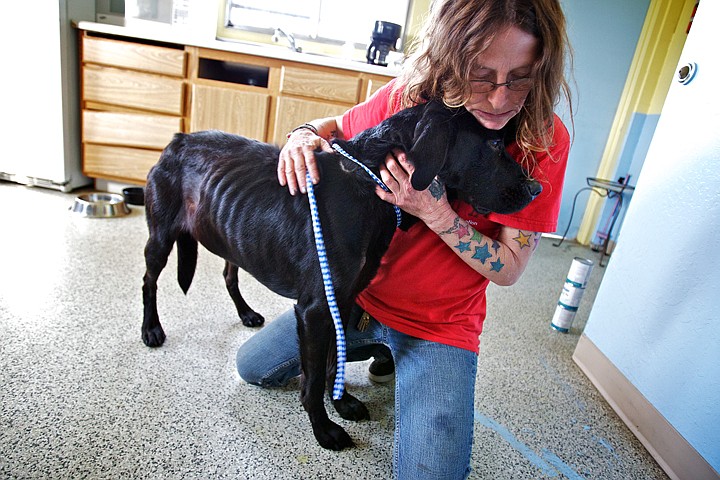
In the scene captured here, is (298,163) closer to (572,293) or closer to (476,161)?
(476,161)

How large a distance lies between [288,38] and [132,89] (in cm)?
134

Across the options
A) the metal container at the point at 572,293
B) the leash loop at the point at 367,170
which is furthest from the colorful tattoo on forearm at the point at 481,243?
the metal container at the point at 572,293

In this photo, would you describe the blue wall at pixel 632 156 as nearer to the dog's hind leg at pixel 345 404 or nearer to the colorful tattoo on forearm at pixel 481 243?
the colorful tattoo on forearm at pixel 481 243

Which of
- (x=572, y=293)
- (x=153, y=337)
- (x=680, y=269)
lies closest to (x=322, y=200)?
(x=153, y=337)

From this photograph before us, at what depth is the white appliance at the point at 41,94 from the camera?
3061mm

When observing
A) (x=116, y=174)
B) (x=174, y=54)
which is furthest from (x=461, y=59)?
(x=116, y=174)

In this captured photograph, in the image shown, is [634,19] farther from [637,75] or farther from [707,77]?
[707,77]

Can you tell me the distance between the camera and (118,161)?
347 cm

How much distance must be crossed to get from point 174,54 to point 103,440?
2830 mm

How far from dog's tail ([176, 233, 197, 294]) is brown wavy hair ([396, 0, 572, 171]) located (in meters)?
0.95

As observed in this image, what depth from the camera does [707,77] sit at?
1546mm

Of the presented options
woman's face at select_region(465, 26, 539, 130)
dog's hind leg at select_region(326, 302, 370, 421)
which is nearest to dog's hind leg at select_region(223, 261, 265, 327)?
dog's hind leg at select_region(326, 302, 370, 421)

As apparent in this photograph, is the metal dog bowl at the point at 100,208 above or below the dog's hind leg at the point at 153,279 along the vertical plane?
below

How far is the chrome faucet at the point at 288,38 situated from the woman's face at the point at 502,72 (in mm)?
3132
